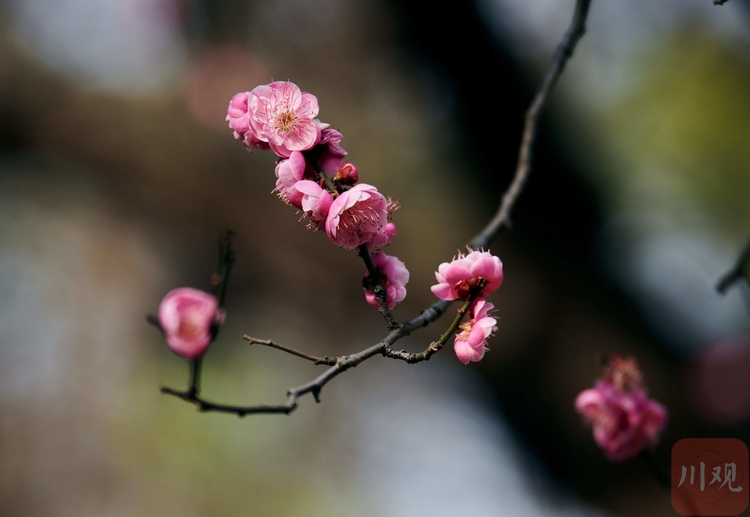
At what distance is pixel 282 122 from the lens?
64 cm

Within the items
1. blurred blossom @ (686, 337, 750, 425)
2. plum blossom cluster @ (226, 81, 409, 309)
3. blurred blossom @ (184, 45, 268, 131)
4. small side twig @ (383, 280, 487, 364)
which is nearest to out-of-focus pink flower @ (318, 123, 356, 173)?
plum blossom cluster @ (226, 81, 409, 309)

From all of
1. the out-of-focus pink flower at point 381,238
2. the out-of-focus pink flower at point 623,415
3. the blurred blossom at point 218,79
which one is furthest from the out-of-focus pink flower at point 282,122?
the blurred blossom at point 218,79

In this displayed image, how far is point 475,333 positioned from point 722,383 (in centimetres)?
186

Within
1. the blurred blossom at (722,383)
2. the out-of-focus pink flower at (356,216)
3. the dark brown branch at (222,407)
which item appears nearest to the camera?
the dark brown branch at (222,407)

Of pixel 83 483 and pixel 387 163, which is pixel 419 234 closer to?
pixel 387 163

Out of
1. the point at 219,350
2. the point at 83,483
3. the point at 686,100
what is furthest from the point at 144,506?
the point at 686,100

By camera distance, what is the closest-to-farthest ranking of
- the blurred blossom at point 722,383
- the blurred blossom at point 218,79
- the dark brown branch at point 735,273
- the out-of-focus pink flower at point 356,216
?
the out-of-focus pink flower at point 356,216, the dark brown branch at point 735,273, the blurred blossom at point 722,383, the blurred blossom at point 218,79

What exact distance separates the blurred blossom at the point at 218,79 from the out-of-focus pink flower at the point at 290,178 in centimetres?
203

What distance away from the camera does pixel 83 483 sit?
319 centimetres

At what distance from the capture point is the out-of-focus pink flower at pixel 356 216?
58 cm

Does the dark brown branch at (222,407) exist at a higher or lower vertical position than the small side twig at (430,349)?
lower

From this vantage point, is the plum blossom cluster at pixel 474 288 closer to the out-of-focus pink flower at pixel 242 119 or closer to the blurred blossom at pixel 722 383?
the out-of-focus pink flower at pixel 242 119

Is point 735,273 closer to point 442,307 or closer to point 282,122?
point 442,307

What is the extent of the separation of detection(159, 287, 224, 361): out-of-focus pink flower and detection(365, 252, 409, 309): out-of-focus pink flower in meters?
0.19
